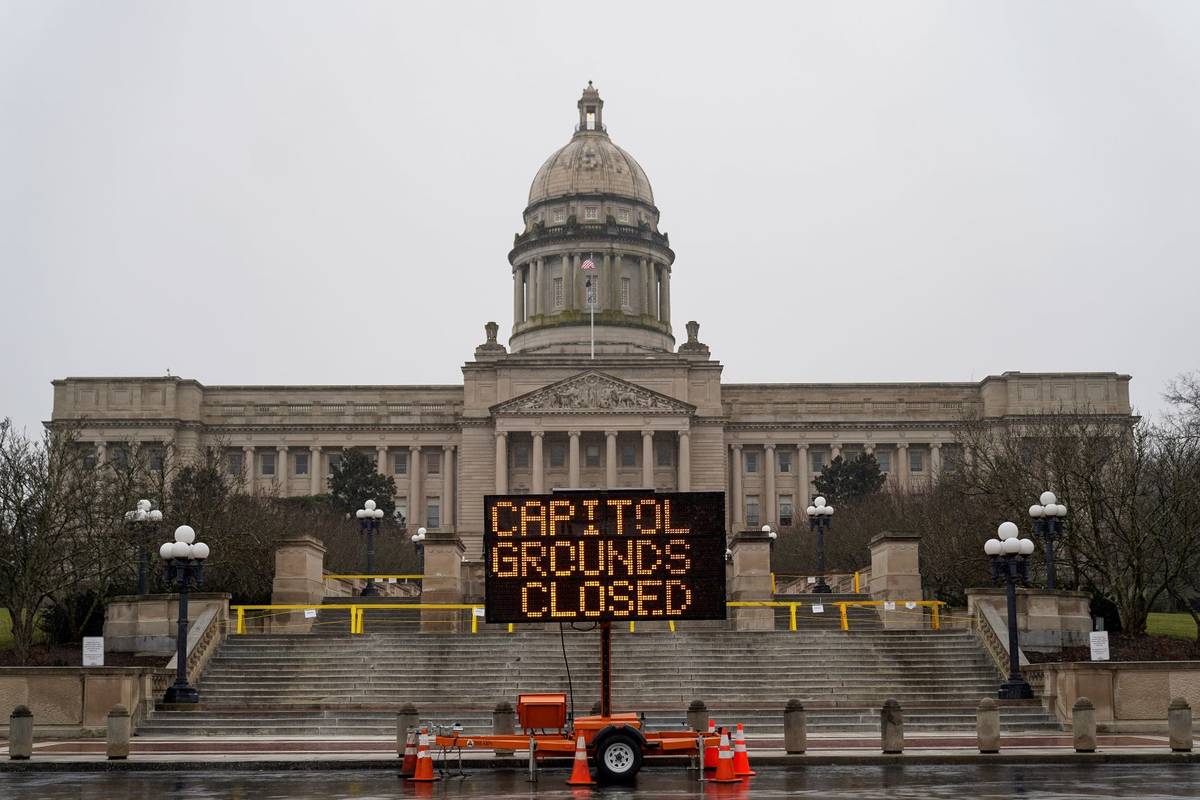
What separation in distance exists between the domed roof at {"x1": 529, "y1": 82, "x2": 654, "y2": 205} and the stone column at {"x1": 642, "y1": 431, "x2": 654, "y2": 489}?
33955mm

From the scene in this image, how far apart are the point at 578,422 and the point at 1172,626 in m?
66.2

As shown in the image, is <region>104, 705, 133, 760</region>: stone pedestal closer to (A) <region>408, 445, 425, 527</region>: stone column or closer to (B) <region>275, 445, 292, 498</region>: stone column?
(A) <region>408, 445, 425, 527</region>: stone column

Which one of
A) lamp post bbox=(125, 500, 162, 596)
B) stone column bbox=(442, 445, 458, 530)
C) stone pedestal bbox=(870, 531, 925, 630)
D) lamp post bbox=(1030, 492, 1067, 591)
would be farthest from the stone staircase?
stone column bbox=(442, 445, 458, 530)

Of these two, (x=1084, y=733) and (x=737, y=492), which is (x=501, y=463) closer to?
(x=737, y=492)

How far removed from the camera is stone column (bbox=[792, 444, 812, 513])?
122 m

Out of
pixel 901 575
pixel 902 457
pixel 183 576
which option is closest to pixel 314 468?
pixel 902 457

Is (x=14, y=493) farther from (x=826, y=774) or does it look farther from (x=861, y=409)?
(x=861, y=409)

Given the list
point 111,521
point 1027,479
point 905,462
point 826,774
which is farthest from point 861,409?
point 826,774

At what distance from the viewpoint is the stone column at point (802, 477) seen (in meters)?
122

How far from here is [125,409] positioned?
394 ft

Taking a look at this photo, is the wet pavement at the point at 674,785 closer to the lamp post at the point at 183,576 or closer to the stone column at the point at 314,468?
Result: the lamp post at the point at 183,576

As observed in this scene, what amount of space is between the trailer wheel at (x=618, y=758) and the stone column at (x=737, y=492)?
100189 mm

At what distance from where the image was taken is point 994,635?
35625 mm

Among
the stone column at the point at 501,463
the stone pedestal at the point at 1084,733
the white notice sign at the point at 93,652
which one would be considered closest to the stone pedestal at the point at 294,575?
the white notice sign at the point at 93,652
